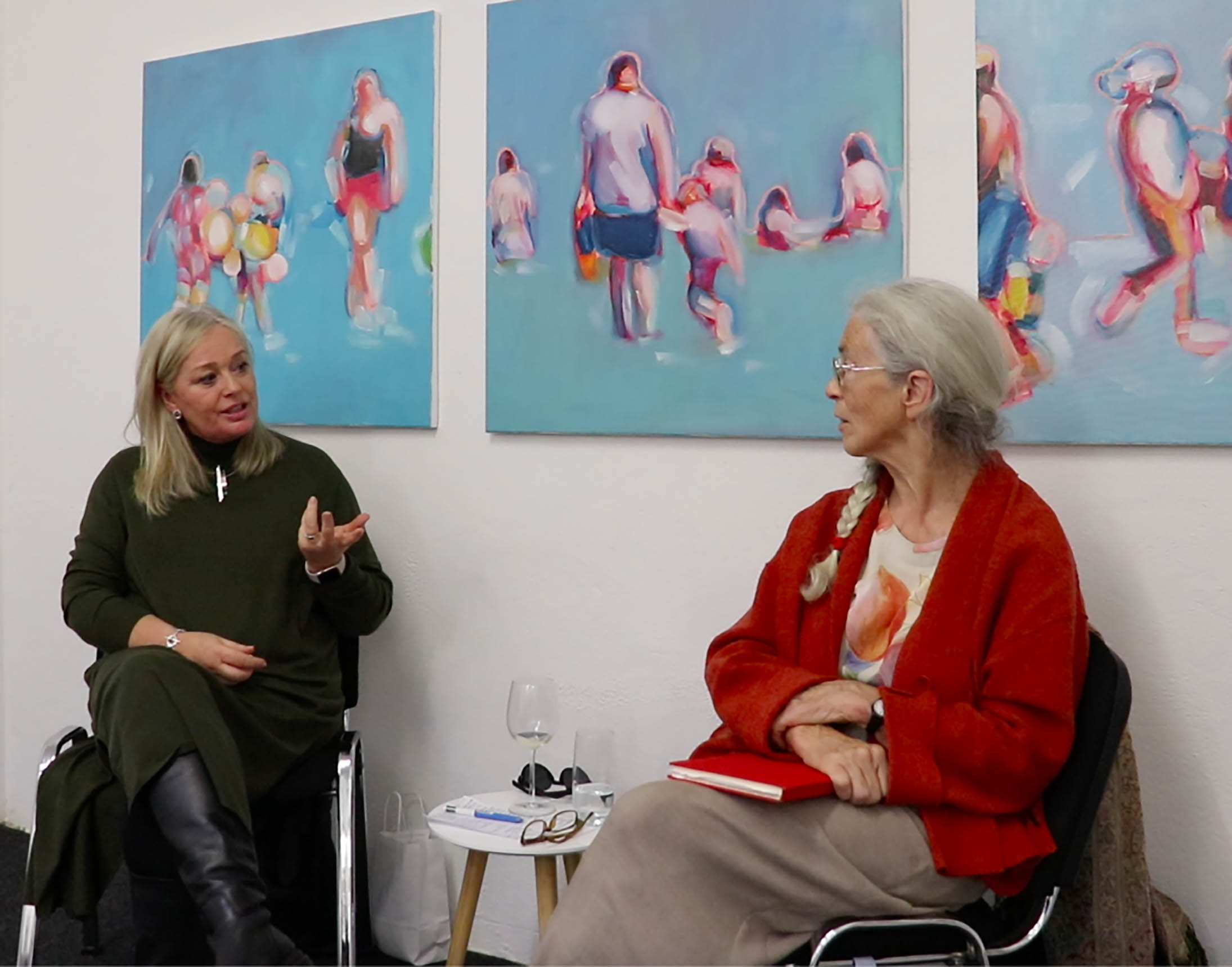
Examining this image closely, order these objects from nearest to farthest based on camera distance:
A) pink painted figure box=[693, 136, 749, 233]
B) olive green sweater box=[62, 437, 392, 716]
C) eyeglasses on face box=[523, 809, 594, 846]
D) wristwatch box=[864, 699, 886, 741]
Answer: wristwatch box=[864, 699, 886, 741]
eyeglasses on face box=[523, 809, 594, 846]
pink painted figure box=[693, 136, 749, 233]
olive green sweater box=[62, 437, 392, 716]

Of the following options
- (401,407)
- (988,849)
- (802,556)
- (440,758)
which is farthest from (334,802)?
(988,849)

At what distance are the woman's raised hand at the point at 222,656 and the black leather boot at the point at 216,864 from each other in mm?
234

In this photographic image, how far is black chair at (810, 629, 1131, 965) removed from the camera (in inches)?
75.5

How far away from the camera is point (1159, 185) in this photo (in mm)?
2285

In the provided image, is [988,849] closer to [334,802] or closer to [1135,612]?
[1135,612]

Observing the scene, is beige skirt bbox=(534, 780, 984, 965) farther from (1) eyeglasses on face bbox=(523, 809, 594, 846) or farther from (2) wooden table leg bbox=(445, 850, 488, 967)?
(2) wooden table leg bbox=(445, 850, 488, 967)

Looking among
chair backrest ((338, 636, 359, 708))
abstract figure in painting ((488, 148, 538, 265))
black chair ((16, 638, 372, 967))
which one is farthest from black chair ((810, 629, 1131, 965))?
abstract figure in painting ((488, 148, 538, 265))

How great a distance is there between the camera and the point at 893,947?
1933mm

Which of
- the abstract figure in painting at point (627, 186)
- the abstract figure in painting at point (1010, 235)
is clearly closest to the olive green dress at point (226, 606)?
the abstract figure in painting at point (627, 186)

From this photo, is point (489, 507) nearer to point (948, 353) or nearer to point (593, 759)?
point (593, 759)

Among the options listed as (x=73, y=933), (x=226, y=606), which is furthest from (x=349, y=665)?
(x=73, y=933)

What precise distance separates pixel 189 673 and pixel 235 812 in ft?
0.93

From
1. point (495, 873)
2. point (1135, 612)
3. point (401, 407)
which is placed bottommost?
point (495, 873)

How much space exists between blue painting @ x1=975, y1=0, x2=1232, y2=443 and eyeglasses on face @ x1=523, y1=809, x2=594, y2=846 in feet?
3.51
